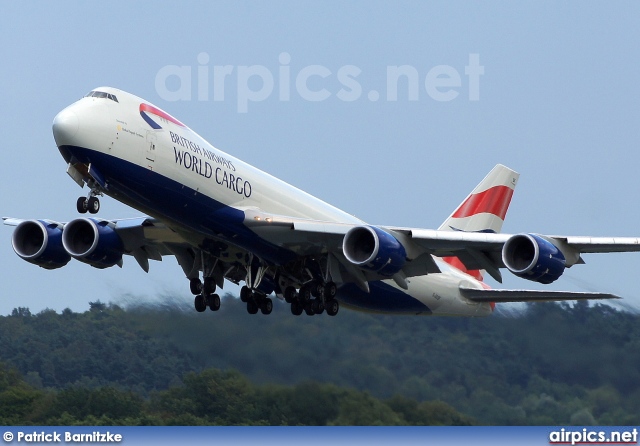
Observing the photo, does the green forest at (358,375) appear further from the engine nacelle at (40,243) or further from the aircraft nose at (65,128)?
the aircraft nose at (65,128)

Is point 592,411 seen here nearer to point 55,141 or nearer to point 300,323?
point 300,323

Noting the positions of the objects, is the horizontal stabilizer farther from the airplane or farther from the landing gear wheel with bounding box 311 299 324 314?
the landing gear wheel with bounding box 311 299 324 314

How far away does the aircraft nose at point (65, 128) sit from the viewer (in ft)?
110

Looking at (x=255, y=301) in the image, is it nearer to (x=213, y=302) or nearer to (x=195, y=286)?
(x=213, y=302)

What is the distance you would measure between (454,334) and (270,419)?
7.99 m

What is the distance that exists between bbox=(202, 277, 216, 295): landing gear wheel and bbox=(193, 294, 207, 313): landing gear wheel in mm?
232

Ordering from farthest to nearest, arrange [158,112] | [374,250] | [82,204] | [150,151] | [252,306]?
[252,306]
[374,250]
[158,112]
[150,151]
[82,204]

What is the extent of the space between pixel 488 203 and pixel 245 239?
12622 millimetres

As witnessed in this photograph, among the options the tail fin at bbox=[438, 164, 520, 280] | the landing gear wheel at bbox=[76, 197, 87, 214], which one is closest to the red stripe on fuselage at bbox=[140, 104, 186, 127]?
the landing gear wheel at bbox=[76, 197, 87, 214]

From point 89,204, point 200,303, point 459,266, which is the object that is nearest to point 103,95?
point 89,204

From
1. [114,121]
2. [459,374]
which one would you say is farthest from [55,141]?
[459,374]

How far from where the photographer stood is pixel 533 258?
3566cm

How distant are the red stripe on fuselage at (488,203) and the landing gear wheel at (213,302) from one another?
9989 millimetres

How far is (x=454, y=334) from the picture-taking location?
48.7 meters
